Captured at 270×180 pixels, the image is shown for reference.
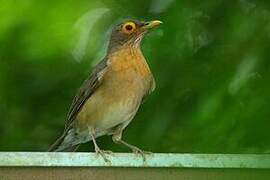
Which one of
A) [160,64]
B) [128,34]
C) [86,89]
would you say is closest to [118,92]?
[86,89]

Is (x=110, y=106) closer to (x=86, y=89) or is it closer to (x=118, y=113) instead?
(x=118, y=113)

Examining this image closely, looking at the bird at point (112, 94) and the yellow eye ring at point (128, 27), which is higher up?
the yellow eye ring at point (128, 27)

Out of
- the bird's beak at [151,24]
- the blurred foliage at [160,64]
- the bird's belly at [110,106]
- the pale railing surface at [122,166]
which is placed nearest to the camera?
the pale railing surface at [122,166]

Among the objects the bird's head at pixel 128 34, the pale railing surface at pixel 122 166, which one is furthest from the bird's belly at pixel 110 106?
the pale railing surface at pixel 122 166

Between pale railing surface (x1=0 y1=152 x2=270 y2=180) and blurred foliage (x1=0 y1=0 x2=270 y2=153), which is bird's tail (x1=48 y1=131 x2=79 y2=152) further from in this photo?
pale railing surface (x1=0 y1=152 x2=270 y2=180)

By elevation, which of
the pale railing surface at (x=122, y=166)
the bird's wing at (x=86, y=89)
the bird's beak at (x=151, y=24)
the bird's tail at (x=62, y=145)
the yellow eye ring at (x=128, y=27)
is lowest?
the bird's tail at (x=62, y=145)

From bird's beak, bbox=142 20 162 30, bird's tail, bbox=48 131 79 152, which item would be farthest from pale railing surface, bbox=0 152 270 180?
bird's tail, bbox=48 131 79 152

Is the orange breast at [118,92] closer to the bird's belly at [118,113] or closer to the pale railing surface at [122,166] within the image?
the bird's belly at [118,113]
